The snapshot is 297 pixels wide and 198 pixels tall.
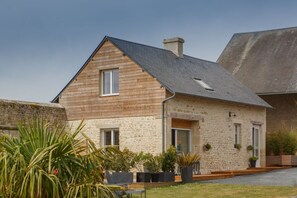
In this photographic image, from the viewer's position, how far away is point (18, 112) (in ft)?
73.8

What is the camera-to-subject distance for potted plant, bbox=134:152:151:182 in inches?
769

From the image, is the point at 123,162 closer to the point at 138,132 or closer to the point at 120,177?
the point at 138,132

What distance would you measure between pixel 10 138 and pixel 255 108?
65.0 ft

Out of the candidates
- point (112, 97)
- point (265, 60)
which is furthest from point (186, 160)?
point (265, 60)

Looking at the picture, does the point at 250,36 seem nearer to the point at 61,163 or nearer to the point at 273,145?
the point at 273,145

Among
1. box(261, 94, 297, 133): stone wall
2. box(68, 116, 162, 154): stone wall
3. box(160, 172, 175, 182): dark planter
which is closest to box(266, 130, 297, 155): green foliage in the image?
box(261, 94, 297, 133): stone wall

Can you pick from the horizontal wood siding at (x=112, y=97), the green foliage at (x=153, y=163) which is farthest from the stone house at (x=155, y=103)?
the green foliage at (x=153, y=163)

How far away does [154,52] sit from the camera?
2525 cm

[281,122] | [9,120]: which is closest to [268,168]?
[281,122]

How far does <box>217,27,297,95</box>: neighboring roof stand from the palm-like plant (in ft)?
73.6

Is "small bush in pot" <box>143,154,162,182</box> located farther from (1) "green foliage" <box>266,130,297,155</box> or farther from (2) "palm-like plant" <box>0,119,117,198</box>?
(1) "green foliage" <box>266,130,297,155</box>

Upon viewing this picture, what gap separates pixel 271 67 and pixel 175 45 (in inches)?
362

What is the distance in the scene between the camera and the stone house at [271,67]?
3178cm

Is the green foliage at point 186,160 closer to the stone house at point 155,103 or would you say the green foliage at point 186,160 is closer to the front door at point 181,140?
the stone house at point 155,103
